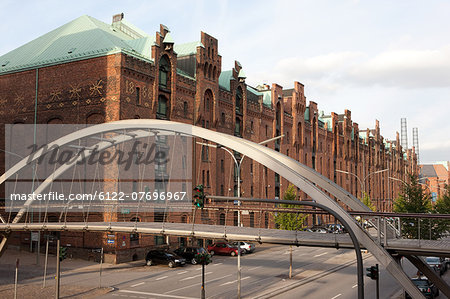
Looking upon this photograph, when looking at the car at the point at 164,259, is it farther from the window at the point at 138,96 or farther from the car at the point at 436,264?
the car at the point at 436,264

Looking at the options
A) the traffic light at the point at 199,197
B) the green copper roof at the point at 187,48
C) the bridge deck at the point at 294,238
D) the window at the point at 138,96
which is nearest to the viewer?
the bridge deck at the point at 294,238

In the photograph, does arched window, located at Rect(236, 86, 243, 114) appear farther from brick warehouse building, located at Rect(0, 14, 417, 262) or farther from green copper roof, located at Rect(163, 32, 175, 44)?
green copper roof, located at Rect(163, 32, 175, 44)

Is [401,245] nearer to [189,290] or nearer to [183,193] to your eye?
[189,290]

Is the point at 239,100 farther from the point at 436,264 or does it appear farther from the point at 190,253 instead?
Result: the point at 436,264

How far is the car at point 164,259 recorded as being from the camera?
3475 centimetres

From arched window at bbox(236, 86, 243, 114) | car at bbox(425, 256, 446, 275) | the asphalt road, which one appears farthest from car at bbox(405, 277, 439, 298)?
arched window at bbox(236, 86, 243, 114)

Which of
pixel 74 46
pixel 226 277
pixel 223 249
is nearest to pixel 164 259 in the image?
pixel 226 277

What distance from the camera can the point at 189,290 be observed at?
1025 inches

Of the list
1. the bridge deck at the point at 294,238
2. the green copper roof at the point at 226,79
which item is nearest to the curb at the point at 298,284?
the bridge deck at the point at 294,238

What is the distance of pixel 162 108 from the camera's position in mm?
40844

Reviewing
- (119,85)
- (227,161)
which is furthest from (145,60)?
(227,161)

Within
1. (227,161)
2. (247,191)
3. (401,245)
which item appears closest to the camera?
(401,245)

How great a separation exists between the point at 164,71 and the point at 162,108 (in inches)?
127

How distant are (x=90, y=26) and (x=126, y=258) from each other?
22.0 metres
